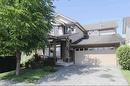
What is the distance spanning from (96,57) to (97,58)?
7.1 inches

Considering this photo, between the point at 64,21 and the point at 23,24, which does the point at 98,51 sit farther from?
the point at 23,24

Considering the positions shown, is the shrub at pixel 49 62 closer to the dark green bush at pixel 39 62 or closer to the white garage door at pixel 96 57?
the dark green bush at pixel 39 62

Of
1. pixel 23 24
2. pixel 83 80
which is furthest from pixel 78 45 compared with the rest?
pixel 23 24

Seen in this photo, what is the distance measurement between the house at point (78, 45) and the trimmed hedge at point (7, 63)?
16.5 ft

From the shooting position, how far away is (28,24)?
17500 mm

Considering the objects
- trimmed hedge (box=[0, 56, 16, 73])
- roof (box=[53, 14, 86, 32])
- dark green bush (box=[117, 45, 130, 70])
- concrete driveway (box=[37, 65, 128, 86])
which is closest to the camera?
concrete driveway (box=[37, 65, 128, 86])

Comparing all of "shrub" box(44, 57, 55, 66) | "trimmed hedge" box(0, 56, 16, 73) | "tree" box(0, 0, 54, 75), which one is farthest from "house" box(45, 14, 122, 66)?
"trimmed hedge" box(0, 56, 16, 73)

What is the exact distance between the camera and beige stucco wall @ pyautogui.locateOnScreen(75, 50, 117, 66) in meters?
24.6

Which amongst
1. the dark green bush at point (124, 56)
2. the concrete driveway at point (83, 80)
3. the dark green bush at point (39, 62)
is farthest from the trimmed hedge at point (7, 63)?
the dark green bush at point (124, 56)

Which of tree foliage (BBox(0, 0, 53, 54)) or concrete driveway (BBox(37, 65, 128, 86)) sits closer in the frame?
concrete driveway (BBox(37, 65, 128, 86))

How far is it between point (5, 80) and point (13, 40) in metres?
3.91

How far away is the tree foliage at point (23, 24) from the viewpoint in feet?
56.4

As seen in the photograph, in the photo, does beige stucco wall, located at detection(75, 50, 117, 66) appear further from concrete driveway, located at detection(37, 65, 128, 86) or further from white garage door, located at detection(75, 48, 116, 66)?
concrete driveway, located at detection(37, 65, 128, 86)

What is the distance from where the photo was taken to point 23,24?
17.4m
